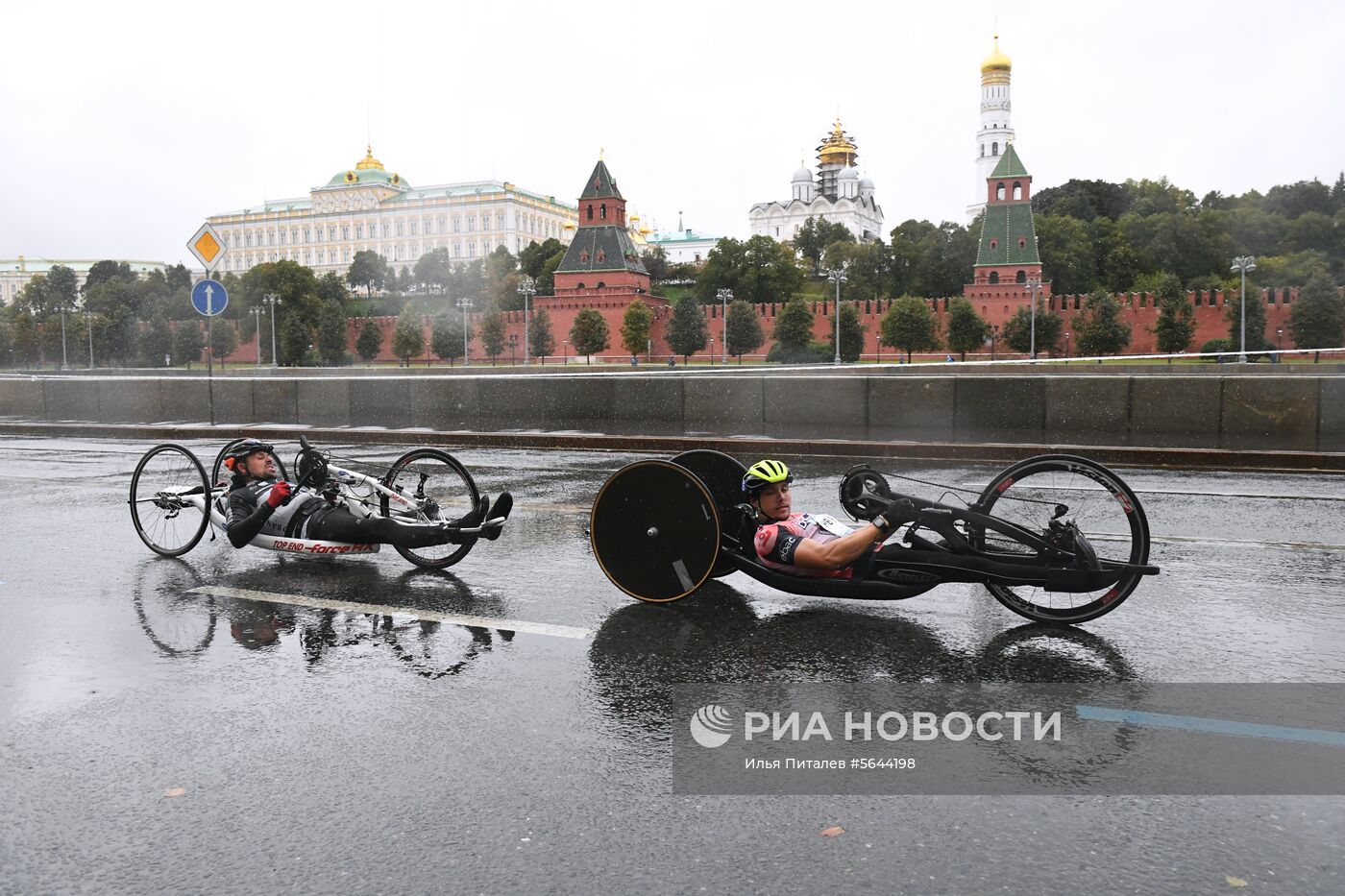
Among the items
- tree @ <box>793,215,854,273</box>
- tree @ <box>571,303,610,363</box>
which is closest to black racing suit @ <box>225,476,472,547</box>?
tree @ <box>571,303,610,363</box>

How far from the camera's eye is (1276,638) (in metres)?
5.16

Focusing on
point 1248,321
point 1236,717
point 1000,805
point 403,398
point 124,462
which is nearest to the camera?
point 1000,805

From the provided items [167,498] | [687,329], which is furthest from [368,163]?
[167,498]

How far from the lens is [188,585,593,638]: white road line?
5562mm

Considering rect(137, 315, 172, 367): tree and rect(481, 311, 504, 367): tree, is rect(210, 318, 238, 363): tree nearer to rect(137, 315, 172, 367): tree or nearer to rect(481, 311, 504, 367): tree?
rect(137, 315, 172, 367): tree

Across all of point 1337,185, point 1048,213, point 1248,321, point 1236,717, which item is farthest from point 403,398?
point 1337,185

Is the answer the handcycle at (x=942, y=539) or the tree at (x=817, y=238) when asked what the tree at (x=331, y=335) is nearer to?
the tree at (x=817, y=238)

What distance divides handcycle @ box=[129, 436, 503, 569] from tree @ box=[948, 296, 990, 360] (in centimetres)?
7944

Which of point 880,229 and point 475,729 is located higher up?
point 880,229

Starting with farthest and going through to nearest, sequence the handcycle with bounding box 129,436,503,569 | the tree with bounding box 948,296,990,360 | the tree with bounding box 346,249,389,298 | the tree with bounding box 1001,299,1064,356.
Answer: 1. the tree with bounding box 346,249,389,298
2. the tree with bounding box 948,296,990,360
3. the tree with bounding box 1001,299,1064,356
4. the handcycle with bounding box 129,436,503,569

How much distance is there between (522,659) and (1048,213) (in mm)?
116056

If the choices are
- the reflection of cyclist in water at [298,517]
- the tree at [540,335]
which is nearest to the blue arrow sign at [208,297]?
the reflection of cyclist in water at [298,517]

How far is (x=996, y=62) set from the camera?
150 m

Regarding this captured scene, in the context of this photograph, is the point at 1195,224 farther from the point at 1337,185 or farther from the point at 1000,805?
the point at 1000,805
